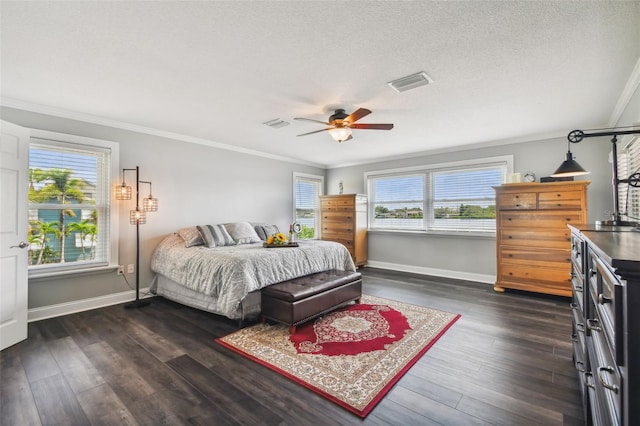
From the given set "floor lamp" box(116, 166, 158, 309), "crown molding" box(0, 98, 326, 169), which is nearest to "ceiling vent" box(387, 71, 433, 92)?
"crown molding" box(0, 98, 326, 169)

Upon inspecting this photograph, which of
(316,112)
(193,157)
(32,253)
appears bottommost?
(32,253)

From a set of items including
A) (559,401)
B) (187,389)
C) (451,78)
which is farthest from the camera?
(451,78)

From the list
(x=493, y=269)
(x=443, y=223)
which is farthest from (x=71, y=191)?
(x=493, y=269)

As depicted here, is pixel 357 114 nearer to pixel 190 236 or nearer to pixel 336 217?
pixel 190 236

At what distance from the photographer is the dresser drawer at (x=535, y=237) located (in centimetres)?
401

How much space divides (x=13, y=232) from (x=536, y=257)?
6264 millimetres

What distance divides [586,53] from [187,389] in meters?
3.92

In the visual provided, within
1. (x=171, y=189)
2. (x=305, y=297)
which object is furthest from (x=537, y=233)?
(x=171, y=189)

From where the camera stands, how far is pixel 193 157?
4.77 m

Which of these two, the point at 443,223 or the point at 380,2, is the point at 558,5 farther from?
the point at 443,223

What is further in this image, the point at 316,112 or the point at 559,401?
the point at 316,112

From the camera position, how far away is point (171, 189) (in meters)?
4.48

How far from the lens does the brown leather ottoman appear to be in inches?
115

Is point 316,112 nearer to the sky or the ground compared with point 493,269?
nearer to the sky
